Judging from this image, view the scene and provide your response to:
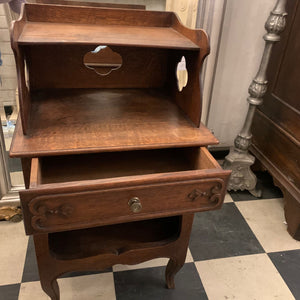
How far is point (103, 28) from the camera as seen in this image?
3.25 feet

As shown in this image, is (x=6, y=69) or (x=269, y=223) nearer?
(x=6, y=69)

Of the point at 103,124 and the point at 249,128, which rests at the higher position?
the point at 103,124

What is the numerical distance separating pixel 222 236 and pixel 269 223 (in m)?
0.27

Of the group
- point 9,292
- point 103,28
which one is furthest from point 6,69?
point 9,292

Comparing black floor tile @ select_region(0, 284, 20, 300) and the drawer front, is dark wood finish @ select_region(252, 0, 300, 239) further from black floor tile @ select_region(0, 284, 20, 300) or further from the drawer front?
black floor tile @ select_region(0, 284, 20, 300)

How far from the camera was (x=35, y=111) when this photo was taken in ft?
3.19

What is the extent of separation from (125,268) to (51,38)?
888mm

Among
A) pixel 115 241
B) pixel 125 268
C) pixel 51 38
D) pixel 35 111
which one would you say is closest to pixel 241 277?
pixel 125 268

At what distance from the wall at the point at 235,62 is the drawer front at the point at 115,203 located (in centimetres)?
97

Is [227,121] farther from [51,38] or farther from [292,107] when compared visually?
[51,38]

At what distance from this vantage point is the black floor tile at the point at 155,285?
44.9 inches

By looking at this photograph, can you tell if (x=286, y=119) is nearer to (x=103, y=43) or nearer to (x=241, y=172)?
(x=241, y=172)

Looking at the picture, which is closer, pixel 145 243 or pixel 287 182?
pixel 145 243

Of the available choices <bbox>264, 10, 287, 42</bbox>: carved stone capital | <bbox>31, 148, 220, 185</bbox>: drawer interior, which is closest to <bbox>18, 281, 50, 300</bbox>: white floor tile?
<bbox>31, 148, 220, 185</bbox>: drawer interior
